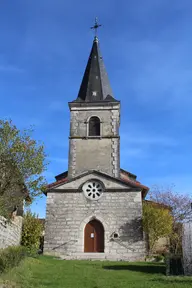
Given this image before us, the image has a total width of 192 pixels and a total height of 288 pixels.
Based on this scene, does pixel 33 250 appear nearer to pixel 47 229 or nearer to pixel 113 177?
pixel 47 229

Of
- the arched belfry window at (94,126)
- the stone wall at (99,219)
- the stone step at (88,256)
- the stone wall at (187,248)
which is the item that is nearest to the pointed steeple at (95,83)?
the arched belfry window at (94,126)

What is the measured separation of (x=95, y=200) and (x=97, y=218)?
1.22m

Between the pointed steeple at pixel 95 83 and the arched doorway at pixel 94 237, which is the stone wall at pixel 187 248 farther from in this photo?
the pointed steeple at pixel 95 83

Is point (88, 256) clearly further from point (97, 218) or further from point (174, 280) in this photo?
point (174, 280)

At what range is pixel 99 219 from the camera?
2170 cm

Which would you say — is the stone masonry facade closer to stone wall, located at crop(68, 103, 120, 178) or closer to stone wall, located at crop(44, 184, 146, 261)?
stone wall, located at crop(44, 184, 146, 261)

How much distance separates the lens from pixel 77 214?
22.0 metres

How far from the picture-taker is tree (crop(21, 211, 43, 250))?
19859mm

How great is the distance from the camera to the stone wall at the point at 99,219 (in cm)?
2089

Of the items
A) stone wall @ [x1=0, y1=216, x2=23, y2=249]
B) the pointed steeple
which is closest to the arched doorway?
stone wall @ [x1=0, y1=216, x2=23, y2=249]

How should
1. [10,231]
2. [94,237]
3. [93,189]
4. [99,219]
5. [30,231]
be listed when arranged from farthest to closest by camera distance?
[93,189], [99,219], [94,237], [30,231], [10,231]

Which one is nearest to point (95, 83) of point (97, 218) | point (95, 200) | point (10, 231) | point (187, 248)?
point (95, 200)

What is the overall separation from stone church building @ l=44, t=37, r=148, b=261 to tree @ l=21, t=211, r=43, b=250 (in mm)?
1578

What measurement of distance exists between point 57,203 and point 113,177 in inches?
169
